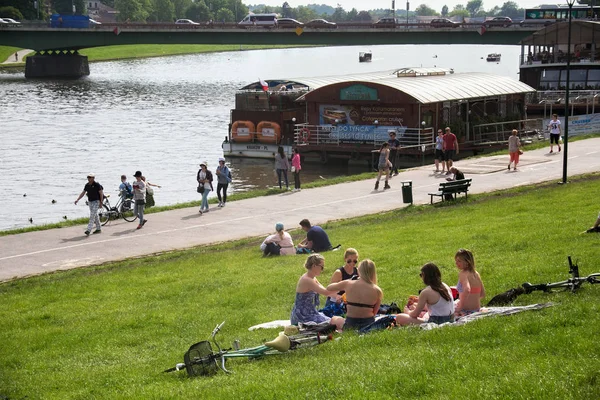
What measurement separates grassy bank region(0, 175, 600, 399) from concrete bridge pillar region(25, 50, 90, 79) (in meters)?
98.0

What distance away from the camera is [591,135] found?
149 feet

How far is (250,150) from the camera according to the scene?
161 ft

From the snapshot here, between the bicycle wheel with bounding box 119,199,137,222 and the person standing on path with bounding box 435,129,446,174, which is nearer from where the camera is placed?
the bicycle wheel with bounding box 119,199,137,222

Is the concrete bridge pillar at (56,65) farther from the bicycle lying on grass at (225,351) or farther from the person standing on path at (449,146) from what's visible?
the bicycle lying on grass at (225,351)

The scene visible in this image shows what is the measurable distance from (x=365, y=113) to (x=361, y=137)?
134 cm

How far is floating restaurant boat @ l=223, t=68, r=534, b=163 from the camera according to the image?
142ft

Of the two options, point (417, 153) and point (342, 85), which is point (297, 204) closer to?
point (417, 153)

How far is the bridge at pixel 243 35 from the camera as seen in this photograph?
94688mm

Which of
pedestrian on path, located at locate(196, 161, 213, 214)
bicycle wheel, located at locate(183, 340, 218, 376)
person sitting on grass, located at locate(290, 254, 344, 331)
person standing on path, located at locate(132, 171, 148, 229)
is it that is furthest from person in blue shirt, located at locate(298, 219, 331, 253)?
bicycle wheel, located at locate(183, 340, 218, 376)

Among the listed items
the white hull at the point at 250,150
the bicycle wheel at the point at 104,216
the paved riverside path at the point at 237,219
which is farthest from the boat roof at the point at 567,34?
the bicycle wheel at the point at 104,216

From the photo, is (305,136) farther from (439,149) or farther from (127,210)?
(127,210)

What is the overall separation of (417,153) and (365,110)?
181 inches

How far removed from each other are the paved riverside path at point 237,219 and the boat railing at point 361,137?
20.7 feet

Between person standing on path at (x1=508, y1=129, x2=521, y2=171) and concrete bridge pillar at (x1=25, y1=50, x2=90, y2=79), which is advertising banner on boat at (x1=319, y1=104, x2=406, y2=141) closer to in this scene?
person standing on path at (x1=508, y1=129, x2=521, y2=171)
